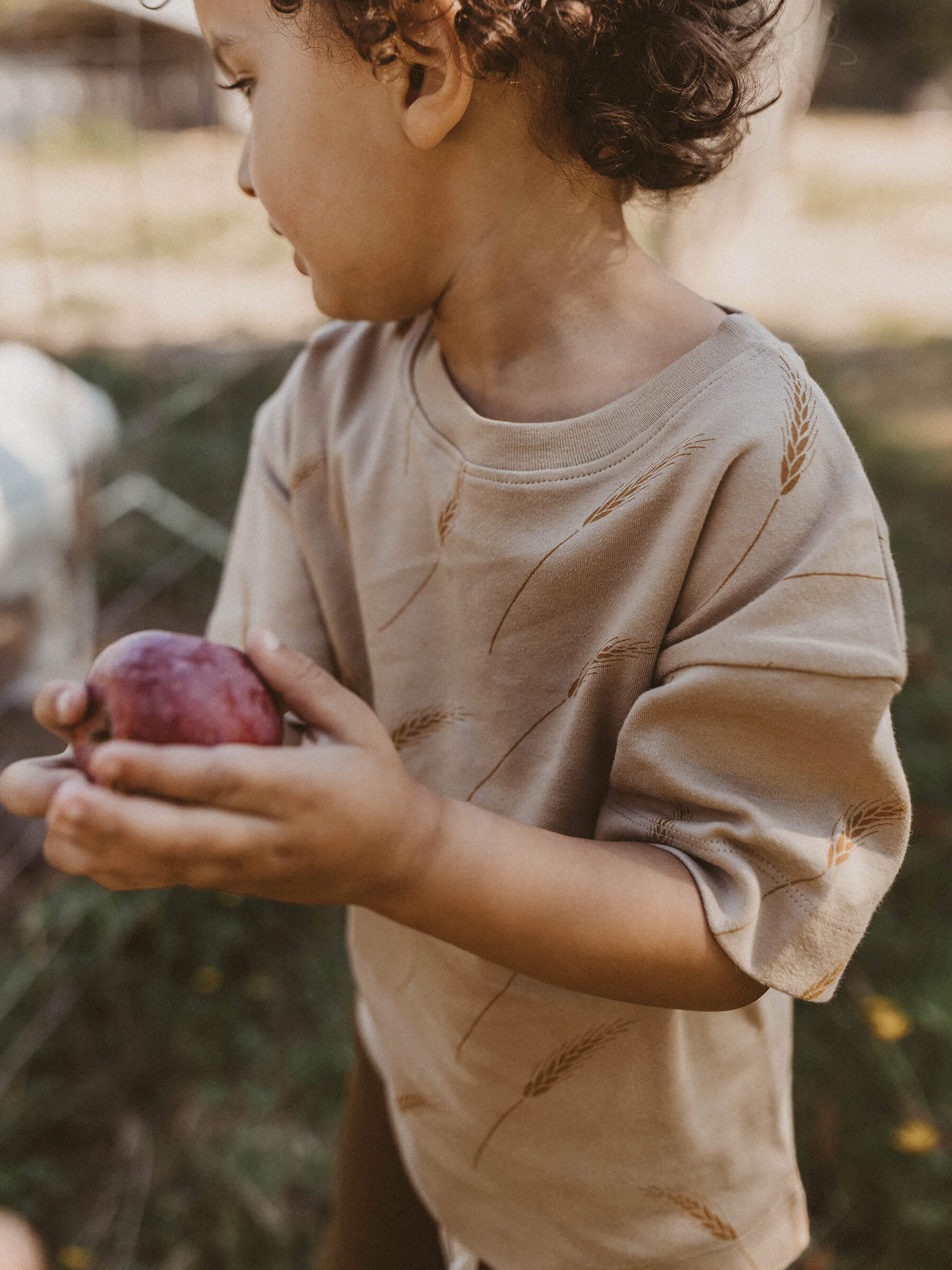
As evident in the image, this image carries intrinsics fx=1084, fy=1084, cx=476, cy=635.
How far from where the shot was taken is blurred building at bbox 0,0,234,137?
1693 mm

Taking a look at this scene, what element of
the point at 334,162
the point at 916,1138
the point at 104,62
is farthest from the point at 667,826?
the point at 104,62

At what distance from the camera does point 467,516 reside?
31.1 inches

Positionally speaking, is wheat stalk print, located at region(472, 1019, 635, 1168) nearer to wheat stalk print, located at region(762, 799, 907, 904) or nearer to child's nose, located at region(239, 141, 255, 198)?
wheat stalk print, located at region(762, 799, 907, 904)

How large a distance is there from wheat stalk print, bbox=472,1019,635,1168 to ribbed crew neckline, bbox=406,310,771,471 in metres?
0.41

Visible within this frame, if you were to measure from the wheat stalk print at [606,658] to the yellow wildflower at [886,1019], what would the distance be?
113cm

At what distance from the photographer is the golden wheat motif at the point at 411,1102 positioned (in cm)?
92

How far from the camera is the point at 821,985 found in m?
0.66

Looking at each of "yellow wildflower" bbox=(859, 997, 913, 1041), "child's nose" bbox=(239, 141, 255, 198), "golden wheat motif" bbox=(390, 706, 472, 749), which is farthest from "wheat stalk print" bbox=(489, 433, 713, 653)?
"yellow wildflower" bbox=(859, 997, 913, 1041)

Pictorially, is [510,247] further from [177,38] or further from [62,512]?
[177,38]

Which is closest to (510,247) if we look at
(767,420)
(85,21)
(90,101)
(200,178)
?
(767,420)

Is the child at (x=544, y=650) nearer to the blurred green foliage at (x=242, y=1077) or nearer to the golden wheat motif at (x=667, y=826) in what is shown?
the golden wheat motif at (x=667, y=826)

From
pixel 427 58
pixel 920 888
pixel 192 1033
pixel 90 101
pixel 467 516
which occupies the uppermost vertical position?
pixel 427 58

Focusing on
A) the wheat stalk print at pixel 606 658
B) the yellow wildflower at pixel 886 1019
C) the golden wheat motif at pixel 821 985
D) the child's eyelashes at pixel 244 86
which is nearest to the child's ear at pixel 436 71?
the child's eyelashes at pixel 244 86

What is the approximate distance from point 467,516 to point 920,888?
1.44 meters
